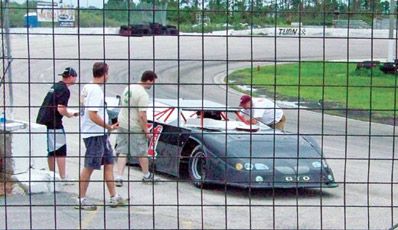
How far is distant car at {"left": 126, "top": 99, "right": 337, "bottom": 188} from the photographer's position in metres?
9.02

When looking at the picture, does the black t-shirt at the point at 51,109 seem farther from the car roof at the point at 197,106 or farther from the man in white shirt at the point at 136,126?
the car roof at the point at 197,106

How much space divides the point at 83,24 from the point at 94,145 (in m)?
2.93

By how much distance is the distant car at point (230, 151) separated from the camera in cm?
902

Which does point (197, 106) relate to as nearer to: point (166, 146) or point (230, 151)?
point (166, 146)

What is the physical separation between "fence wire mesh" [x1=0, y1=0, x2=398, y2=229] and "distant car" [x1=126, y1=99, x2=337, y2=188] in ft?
0.09

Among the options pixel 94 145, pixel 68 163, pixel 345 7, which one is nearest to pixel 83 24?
pixel 345 7

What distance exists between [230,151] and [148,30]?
9.89 feet

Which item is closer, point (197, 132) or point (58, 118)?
point (197, 132)

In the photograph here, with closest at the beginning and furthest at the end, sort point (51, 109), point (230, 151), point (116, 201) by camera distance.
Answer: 1. point (230, 151)
2. point (116, 201)
3. point (51, 109)

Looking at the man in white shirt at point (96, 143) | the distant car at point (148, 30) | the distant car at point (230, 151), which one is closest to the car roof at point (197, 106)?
the distant car at point (230, 151)

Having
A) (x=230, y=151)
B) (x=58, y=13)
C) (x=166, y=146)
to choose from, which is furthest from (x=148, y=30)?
(x=166, y=146)

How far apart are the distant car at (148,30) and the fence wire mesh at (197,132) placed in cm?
2

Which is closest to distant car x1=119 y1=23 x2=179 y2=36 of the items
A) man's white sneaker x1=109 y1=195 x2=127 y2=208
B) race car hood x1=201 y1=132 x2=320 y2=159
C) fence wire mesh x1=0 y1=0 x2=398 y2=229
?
fence wire mesh x1=0 y1=0 x2=398 y2=229

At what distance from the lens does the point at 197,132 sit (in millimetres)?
10180
